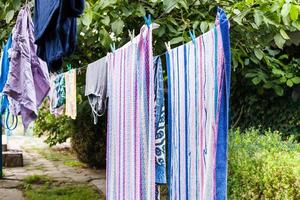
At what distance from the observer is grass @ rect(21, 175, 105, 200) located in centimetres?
611

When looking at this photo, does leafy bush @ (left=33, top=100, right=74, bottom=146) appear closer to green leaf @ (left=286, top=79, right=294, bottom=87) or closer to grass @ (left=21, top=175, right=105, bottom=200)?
grass @ (left=21, top=175, right=105, bottom=200)

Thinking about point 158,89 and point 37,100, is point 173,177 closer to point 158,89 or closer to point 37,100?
point 158,89

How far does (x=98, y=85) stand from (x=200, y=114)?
142cm

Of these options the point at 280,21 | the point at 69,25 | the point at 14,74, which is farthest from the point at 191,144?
the point at 280,21

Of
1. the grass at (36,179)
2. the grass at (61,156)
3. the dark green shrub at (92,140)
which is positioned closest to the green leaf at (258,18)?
the grass at (36,179)

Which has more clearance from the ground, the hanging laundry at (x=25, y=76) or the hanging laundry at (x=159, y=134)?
the hanging laundry at (x=25, y=76)

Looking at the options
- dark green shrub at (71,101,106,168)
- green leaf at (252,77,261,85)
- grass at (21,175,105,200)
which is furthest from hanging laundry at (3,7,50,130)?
dark green shrub at (71,101,106,168)

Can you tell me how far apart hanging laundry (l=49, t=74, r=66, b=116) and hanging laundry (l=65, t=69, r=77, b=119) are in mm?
295

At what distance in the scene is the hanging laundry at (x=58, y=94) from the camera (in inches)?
187

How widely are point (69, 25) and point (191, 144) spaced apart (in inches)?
36.7

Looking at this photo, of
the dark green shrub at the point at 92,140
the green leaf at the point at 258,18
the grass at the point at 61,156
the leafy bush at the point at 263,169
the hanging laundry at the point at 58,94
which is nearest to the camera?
the leafy bush at the point at 263,169

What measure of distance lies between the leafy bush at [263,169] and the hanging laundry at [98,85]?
3.62 ft

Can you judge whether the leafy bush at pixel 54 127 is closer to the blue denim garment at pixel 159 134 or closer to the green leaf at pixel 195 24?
the green leaf at pixel 195 24

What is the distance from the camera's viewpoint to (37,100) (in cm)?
279
